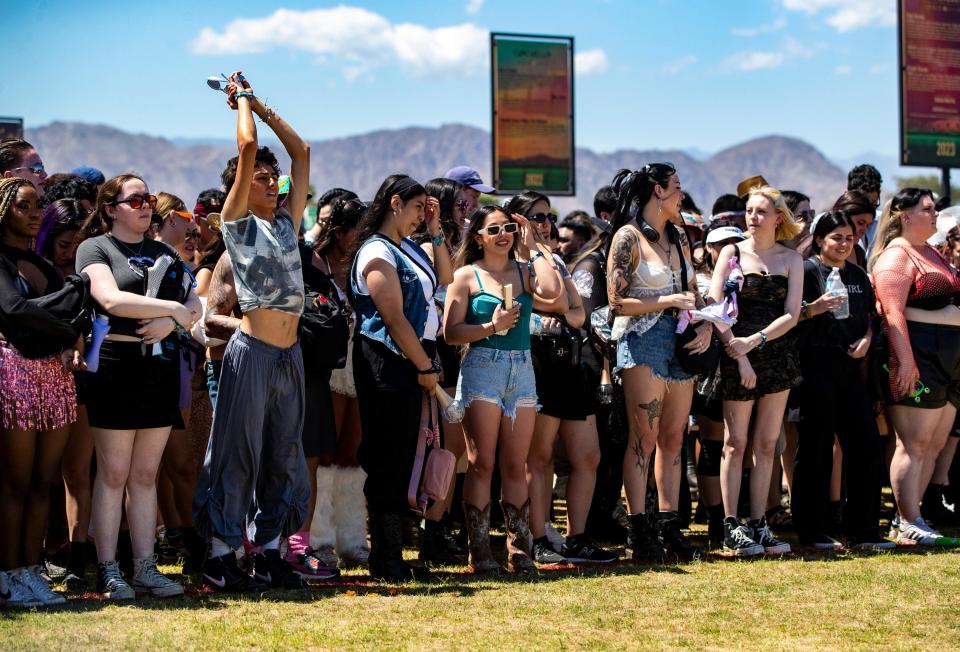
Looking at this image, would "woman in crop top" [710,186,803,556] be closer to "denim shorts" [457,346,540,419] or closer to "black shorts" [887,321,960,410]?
"black shorts" [887,321,960,410]

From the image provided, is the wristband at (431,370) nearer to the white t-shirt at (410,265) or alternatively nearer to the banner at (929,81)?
the white t-shirt at (410,265)

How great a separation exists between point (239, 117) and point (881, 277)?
4.68 meters

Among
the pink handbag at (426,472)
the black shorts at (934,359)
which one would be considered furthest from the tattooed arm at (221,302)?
the black shorts at (934,359)

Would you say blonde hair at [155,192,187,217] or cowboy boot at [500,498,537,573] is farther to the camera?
blonde hair at [155,192,187,217]

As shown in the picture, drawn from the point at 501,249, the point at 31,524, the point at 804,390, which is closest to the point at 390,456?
the point at 501,249

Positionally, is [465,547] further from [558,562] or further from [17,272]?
[17,272]

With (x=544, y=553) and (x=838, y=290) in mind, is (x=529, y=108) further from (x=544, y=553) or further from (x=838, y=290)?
(x=544, y=553)

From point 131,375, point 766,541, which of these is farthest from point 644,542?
point 131,375

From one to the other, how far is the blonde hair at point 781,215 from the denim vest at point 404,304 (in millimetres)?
2603

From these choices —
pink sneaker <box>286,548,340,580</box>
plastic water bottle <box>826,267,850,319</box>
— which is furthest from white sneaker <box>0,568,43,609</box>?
plastic water bottle <box>826,267,850,319</box>

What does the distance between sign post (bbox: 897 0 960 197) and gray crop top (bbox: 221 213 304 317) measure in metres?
13.5

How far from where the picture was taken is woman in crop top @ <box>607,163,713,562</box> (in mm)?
7781

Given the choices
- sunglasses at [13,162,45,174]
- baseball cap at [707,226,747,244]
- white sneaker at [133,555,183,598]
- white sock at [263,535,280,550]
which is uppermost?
sunglasses at [13,162,45,174]

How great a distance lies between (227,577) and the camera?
656cm
